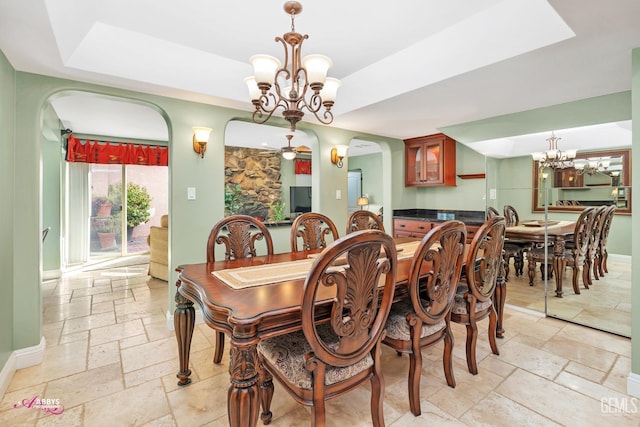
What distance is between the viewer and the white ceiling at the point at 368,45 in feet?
5.90

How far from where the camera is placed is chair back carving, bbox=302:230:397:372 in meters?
1.16

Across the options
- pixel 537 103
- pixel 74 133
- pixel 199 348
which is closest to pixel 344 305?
pixel 199 348

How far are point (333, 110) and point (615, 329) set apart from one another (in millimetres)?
3263

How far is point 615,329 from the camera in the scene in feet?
8.65

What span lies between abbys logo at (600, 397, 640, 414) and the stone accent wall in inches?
248

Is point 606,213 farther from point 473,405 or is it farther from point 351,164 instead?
point 351,164

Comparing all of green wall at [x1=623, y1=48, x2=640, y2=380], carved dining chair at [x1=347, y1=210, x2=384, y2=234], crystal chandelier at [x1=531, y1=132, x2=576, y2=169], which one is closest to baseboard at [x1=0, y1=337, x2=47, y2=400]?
carved dining chair at [x1=347, y1=210, x2=384, y2=234]

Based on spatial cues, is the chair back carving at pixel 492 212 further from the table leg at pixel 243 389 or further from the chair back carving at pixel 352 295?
the table leg at pixel 243 389

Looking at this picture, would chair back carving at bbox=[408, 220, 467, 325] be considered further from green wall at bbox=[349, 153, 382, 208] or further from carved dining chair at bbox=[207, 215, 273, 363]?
green wall at bbox=[349, 153, 382, 208]

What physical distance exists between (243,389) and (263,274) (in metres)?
0.67

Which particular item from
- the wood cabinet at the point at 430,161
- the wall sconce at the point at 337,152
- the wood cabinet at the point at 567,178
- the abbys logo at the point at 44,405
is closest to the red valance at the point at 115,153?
the wall sconce at the point at 337,152

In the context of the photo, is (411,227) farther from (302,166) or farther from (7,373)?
(7,373)

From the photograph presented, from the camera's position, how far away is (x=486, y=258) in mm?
2029

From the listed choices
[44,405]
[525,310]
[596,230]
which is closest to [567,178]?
[596,230]
